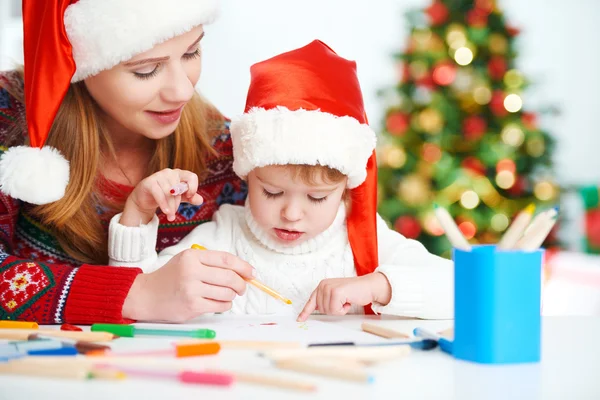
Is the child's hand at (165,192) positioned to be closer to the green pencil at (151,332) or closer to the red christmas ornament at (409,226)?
the green pencil at (151,332)

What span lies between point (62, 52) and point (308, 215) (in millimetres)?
542

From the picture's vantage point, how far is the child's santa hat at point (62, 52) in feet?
4.18

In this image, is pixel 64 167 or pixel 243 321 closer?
pixel 243 321

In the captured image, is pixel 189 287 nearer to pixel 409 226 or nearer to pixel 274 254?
pixel 274 254

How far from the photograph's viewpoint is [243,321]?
1.16 meters

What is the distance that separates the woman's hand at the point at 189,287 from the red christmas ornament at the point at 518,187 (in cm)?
240

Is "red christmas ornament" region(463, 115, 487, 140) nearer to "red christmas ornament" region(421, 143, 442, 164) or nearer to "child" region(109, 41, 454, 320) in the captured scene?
"red christmas ornament" region(421, 143, 442, 164)

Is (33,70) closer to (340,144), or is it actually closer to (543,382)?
(340,144)

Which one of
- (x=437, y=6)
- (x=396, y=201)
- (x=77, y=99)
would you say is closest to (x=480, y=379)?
(x=77, y=99)

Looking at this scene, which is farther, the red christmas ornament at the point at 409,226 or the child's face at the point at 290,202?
the red christmas ornament at the point at 409,226

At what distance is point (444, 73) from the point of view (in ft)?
10.8

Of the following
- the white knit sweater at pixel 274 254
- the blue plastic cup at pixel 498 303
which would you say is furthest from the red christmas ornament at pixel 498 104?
the blue plastic cup at pixel 498 303

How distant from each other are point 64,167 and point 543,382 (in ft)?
3.10

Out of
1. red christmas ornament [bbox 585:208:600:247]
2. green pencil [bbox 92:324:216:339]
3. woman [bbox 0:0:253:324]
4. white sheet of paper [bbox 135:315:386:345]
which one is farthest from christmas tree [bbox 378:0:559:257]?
green pencil [bbox 92:324:216:339]
